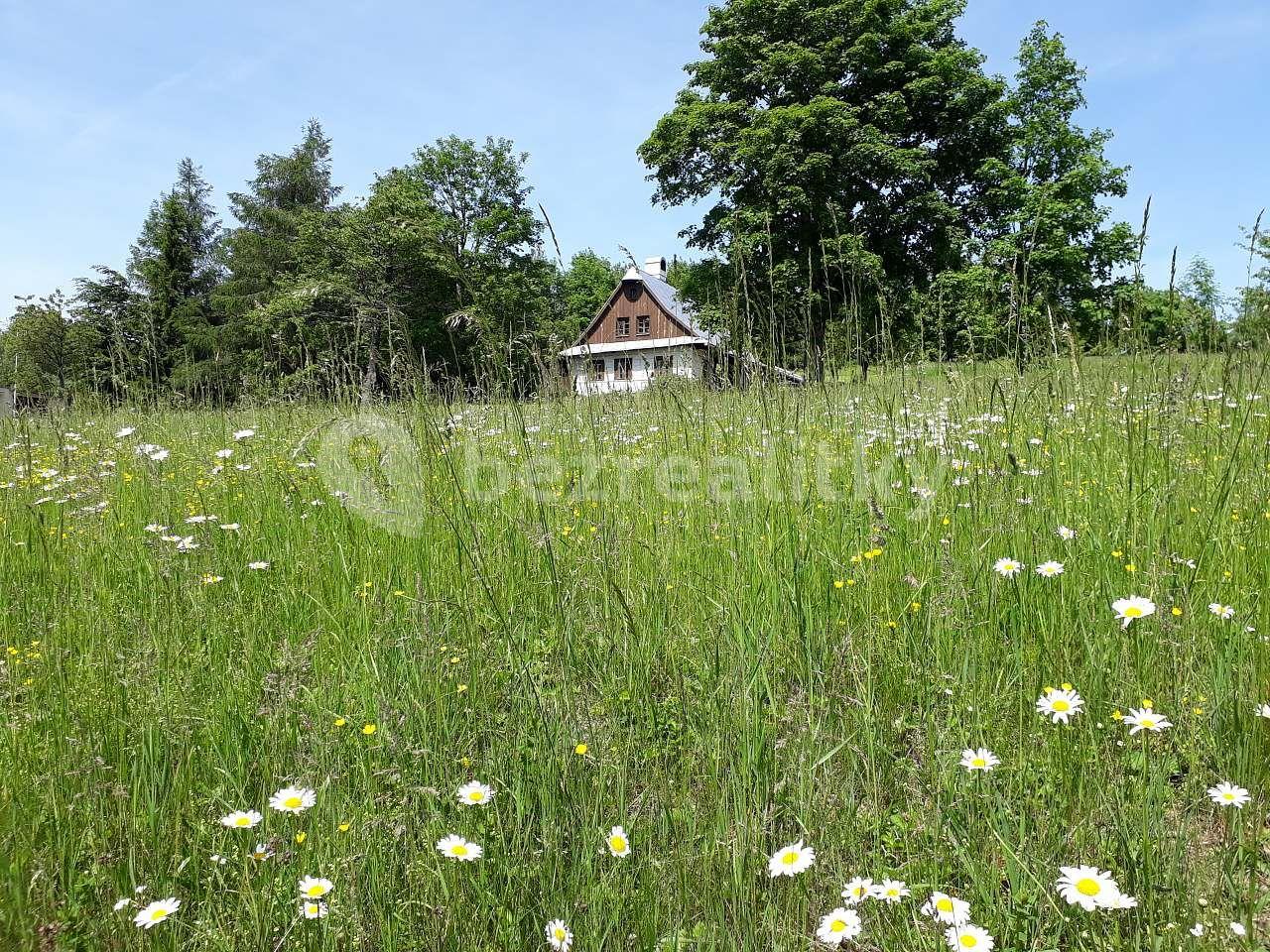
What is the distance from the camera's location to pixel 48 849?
1.29 m

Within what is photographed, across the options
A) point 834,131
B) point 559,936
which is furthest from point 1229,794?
point 834,131

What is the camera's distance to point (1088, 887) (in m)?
1.07

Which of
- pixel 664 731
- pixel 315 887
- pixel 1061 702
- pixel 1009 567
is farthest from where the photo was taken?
pixel 1009 567

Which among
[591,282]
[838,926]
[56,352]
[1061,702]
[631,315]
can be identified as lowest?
[838,926]

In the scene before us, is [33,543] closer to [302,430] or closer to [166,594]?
[166,594]

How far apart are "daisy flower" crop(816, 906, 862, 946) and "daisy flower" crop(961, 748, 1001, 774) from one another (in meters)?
0.40

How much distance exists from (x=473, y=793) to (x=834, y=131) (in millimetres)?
24026

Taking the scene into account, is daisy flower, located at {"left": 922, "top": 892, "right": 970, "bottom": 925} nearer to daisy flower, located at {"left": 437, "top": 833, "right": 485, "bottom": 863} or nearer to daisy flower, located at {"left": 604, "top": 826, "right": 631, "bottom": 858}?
daisy flower, located at {"left": 604, "top": 826, "right": 631, "bottom": 858}

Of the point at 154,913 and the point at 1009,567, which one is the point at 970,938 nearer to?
the point at 1009,567

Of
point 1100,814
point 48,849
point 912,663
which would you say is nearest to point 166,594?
point 48,849

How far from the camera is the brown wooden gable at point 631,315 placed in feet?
129

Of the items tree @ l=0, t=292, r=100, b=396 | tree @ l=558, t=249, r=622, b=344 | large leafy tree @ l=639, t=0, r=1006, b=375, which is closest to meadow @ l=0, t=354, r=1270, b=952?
tree @ l=0, t=292, r=100, b=396

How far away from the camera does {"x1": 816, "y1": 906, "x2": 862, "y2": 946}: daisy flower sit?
108 centimetres

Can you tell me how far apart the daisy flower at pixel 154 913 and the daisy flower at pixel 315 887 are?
0.65 feet
